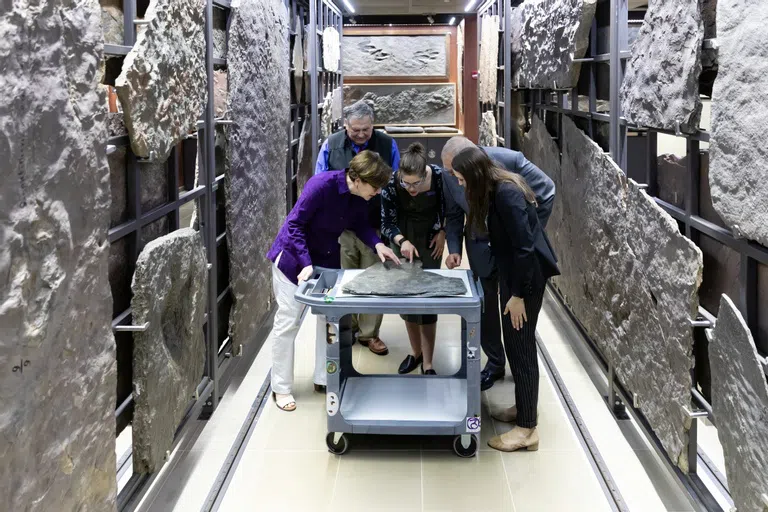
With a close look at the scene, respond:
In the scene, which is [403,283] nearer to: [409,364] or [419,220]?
[419,220]

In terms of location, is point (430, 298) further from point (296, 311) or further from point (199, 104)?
point (199, 104)

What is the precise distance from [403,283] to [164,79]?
1255 millimetres

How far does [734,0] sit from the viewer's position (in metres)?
2.01

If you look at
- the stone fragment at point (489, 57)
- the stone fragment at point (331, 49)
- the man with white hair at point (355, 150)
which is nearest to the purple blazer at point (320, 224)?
the man with white hair at point (355, 150)

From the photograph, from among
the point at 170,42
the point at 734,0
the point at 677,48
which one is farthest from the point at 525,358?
the point at 170,42

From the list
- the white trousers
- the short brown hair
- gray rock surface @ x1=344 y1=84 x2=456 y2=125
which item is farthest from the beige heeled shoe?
gray rock surface @ x1=344 y1=84 x2=456 y2=125

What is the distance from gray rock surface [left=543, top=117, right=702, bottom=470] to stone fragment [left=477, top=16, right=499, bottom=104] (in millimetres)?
2673

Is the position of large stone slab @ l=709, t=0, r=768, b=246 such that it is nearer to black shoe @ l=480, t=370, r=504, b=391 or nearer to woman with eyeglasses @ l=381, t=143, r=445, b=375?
woman with eyeglasses @ l=381, t=143, r=445, b=375

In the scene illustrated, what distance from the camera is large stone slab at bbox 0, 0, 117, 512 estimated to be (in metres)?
1.56

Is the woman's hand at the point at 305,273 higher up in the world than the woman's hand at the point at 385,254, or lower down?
lower down

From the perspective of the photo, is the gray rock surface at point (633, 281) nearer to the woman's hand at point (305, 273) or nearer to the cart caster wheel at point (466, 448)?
the cart caster wheel at point (466, 448)

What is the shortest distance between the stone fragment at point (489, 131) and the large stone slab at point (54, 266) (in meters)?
5.22

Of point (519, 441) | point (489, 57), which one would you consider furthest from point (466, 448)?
point (489, 57)

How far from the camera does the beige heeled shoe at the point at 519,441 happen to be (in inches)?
131
